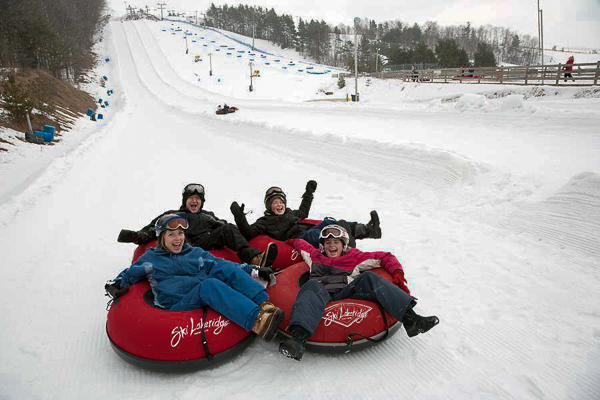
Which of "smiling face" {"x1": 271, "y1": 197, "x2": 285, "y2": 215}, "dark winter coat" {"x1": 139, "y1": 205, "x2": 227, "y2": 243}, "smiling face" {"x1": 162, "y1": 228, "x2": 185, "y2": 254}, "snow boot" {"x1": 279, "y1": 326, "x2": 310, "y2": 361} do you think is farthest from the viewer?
"smiling face" {"x1": 271, "y1": 197, "x2": 285, "y2": 215}

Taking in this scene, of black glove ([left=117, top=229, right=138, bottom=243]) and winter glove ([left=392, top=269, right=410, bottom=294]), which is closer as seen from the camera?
winter glove ([left=392, top=269, right=410, bottom=294])

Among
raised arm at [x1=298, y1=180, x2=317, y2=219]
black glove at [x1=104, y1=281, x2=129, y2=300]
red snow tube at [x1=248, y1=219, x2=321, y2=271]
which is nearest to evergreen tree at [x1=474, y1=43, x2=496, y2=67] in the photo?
raised arm at [x1=298, y1=180, x2=317, y2=219]

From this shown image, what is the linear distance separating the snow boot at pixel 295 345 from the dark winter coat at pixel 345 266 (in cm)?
61

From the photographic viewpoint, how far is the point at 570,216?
15.1 feet

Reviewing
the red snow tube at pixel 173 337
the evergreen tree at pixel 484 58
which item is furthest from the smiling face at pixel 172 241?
the evergreen tree at pixel 484 58

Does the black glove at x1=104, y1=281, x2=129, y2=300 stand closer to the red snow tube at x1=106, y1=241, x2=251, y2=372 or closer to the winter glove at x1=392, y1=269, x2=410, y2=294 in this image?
the red snow tube at x1=106, y1=241, x2=251, y2=372

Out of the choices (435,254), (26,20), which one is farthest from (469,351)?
(26,20)

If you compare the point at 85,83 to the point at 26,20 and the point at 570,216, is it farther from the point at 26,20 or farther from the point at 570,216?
the point at 570,216

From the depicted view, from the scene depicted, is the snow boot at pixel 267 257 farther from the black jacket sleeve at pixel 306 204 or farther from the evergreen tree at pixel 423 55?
the evergreen tree at pixel 423 55

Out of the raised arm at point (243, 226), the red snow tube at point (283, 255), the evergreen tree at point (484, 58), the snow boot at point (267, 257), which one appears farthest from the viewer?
the evergreen tree at point (484, 58)

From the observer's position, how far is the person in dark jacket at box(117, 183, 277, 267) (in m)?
3.84

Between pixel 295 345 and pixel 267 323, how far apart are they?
0.27 m

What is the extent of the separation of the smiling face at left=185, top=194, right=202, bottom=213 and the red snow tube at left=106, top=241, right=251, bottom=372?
180 cm

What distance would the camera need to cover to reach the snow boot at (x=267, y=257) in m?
3.81
